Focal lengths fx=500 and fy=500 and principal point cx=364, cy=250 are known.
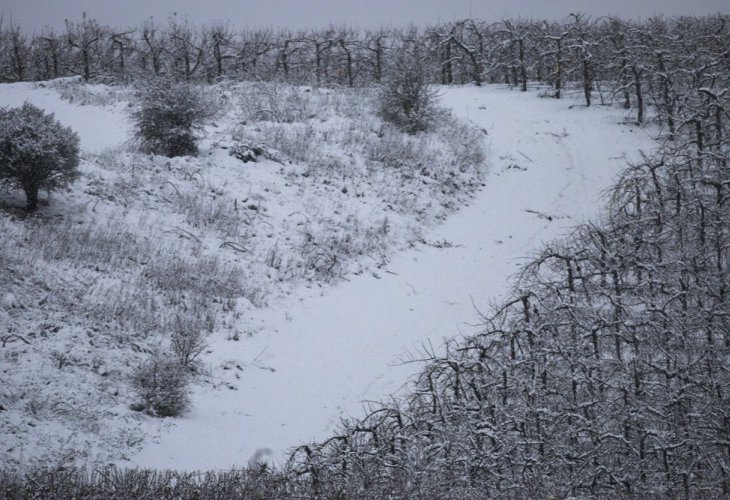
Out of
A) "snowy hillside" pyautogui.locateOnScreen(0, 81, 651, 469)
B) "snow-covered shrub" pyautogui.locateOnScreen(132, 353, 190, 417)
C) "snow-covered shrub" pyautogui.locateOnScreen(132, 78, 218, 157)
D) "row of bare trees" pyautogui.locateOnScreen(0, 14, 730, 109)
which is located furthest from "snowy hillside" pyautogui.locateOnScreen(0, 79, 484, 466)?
"row of bare trees" pyautogui.locateOnScreen(0, 14, 730, 109)

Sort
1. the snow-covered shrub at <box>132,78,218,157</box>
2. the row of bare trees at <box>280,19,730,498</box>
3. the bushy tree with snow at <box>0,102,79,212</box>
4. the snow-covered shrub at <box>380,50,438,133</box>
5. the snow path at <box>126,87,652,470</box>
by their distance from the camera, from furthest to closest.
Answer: the snow-covered shrub at <box>380,50,438,133</box>
the snow-covered shrub at <box>132,78,218,157</box>
the bushy tree with snow at <box>0,102,79,212</box>
the snow path at <box>126,87,652,470</box>
the row of bare trees at <box>280,19,730,498</box>

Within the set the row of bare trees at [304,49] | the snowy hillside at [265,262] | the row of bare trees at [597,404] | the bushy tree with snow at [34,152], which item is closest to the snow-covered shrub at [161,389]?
the snowy hillside at [265,262]

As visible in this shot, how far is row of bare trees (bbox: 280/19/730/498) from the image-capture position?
17.7 feet

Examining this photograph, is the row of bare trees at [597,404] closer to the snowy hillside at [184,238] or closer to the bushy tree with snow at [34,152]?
the snowy hillside at [184,238]

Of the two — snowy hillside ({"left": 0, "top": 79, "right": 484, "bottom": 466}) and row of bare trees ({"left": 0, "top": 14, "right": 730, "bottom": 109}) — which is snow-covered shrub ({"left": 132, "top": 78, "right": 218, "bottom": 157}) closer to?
snowy hillside ({"left": 0, "top": 79, "right": 484, "bottom": 466})

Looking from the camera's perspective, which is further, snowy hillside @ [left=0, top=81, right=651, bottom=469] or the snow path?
the snow path

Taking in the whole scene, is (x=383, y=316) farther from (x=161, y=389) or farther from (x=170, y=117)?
(x=170, y=117)

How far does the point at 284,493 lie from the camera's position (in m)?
4.56

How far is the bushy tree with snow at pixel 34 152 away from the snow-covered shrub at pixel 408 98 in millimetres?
12729

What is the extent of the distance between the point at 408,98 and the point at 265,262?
37.0 feet

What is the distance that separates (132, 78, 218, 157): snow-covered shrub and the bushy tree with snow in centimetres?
437

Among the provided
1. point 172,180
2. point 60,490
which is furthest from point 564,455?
point 172,180

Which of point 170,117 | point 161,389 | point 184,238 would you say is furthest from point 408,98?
point 161,389

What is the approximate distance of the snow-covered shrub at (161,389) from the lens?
24.1 ft
